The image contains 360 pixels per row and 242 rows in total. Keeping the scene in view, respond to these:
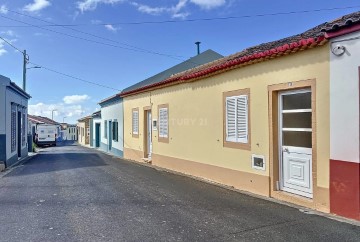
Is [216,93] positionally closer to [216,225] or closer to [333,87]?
[333,87]

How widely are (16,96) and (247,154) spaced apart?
1415cm

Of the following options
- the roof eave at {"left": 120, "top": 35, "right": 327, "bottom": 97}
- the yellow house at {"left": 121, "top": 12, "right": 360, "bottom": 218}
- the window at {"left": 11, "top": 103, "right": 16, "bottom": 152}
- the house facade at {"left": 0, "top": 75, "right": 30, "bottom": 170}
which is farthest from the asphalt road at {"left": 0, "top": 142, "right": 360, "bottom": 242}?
the window at {"left": 11, "top": 103, "right": 16, "bottom": 152}

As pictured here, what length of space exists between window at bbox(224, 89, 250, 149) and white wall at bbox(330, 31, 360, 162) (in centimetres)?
254

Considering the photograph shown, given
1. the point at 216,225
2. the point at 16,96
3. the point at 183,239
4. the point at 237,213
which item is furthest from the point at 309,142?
the point at 16,96

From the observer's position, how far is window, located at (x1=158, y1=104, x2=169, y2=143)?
13.4 metres

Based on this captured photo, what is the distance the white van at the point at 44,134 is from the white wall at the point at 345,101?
125 ft

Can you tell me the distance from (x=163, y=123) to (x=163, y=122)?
41mm

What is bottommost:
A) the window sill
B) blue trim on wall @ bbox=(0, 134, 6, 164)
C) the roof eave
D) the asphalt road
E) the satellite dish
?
the asphalt road

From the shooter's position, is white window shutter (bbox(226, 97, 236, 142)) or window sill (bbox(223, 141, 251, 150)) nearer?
window sill (bbox(223, 141, 251, 150))

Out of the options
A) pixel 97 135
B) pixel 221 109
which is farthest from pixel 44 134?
pixel 221 109

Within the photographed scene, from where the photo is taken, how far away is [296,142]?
23.8 feet

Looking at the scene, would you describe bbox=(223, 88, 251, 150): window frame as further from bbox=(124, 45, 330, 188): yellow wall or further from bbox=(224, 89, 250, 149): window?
bbox=(124, 45, 330, 188): yellow wall

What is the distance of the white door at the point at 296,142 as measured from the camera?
688cm

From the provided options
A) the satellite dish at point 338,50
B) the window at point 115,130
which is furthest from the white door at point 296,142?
the window at point 115,130
